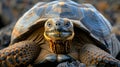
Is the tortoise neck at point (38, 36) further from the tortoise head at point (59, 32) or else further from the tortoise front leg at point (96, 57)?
the tortoise front leg at point (96, 57)

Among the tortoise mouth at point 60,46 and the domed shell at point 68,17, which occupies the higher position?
the domed shell at point 68,17

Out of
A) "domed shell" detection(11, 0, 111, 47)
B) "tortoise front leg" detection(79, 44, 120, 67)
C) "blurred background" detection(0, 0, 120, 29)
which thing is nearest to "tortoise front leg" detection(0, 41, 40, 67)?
"domed shell" detection(11, 0, 111, 47)

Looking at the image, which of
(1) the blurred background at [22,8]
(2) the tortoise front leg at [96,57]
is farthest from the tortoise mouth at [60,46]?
(1) the blurred background at [22,8]

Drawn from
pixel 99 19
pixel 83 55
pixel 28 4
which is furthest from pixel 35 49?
pixel 28 4

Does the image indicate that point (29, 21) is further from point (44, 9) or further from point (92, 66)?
point (92, 66)

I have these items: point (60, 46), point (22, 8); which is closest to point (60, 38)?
point (60, 46)
